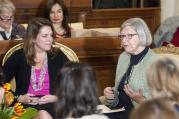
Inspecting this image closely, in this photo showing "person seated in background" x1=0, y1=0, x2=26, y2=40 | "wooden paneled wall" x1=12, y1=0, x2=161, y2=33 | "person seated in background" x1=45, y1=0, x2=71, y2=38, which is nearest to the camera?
"person seated in background" x1=0, y1=0, x2=26, y2=40

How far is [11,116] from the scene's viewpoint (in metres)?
1.97

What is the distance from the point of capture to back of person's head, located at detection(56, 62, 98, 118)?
1.84 meters

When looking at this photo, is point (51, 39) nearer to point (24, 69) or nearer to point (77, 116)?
point (24, 69)

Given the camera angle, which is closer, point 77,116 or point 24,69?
point 77,116

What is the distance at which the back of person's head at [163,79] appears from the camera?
1903mm

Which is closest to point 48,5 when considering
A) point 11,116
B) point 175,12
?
point 175,12

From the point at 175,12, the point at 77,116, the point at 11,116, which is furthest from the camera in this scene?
the point at 175,12

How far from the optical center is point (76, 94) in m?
1.84

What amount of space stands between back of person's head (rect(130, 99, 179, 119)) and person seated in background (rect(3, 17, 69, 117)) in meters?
1.67

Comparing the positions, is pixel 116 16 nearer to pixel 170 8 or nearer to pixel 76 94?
pixel 170 8

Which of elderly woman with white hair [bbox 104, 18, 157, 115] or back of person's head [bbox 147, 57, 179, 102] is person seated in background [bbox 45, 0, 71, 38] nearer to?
elderly woman with white hair [bbox 104, 18, 157, 115]

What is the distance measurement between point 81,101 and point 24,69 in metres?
1.33

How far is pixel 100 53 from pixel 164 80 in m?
1.60

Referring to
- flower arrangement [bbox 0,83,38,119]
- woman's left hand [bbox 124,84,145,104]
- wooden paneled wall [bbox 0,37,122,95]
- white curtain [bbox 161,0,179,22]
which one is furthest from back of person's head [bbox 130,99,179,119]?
white curtain [bbox 161,0,179,22]
